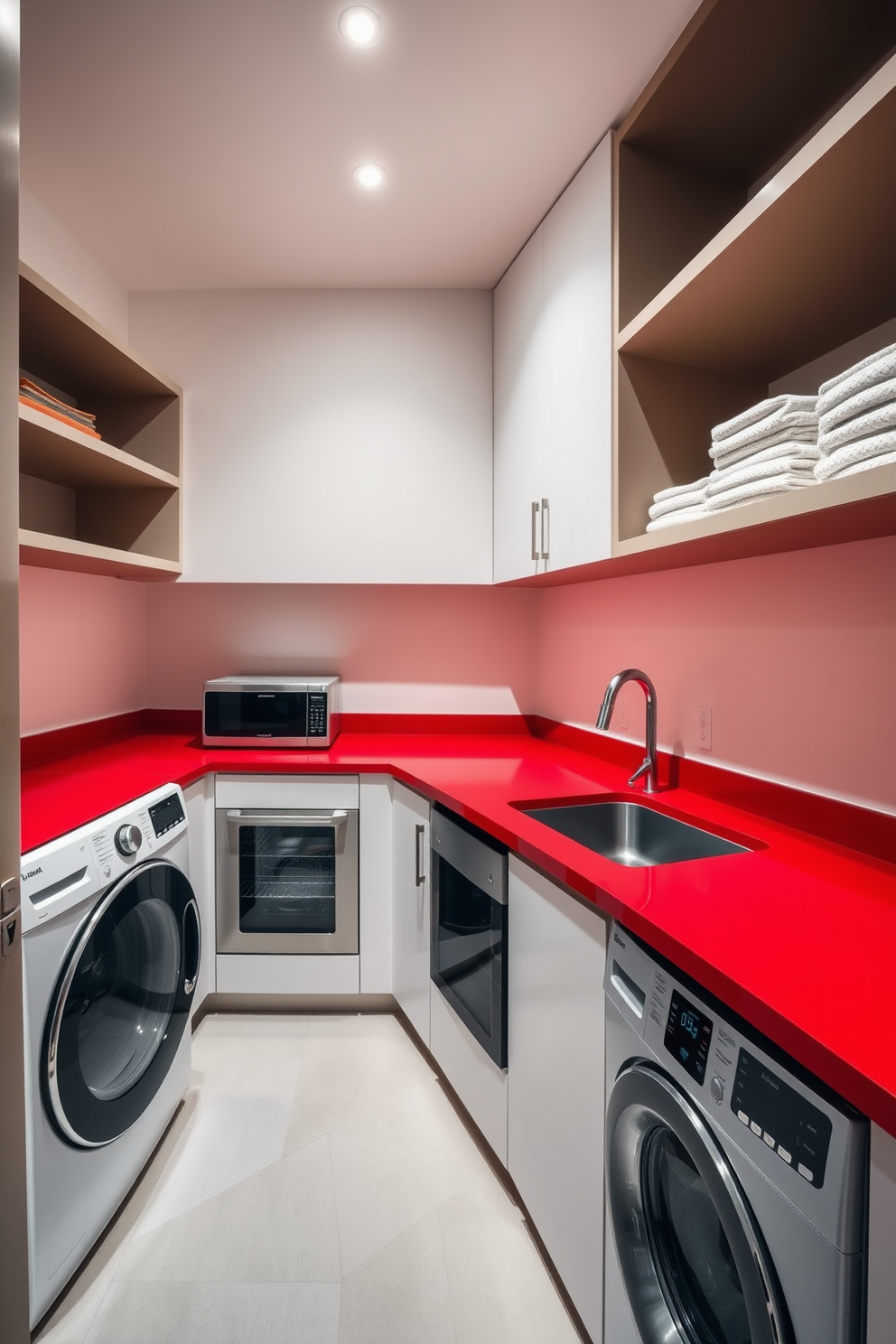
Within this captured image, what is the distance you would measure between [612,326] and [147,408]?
1629mm

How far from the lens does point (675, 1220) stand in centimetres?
90

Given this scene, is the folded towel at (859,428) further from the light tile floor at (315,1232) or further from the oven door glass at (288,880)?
the oven door glass at (288,880)

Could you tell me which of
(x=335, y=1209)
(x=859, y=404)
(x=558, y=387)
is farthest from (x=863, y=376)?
(x=335, y=1209)

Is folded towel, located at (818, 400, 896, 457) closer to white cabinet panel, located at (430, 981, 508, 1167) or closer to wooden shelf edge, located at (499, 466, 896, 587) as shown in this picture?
wooden shelf edge, located at (499, 466, 896, 587)

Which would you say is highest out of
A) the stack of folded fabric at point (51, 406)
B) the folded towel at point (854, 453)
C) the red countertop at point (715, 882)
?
the stack of folded fabric at point (51, 406)

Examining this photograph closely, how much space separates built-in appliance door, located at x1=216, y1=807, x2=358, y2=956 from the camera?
2.03 metres

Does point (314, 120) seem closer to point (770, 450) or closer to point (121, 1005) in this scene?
point (770, 450)

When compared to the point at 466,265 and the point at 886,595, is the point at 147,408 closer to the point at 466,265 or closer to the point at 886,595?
the point at 466,265

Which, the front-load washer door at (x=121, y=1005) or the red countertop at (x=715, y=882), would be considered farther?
the front-load washer door at (x=121, y=1005)

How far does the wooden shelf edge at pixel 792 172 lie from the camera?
2.56ft

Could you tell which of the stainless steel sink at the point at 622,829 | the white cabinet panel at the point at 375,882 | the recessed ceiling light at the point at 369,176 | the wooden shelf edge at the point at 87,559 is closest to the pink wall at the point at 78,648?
Answer: the wooden shelf edge at the point at 87,559

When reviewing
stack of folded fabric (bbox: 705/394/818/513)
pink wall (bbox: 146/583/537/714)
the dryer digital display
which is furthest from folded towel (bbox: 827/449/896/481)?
pink wall (bbox: 146/583/537/714)

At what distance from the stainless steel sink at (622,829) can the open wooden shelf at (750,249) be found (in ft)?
2.06

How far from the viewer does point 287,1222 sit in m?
1.37
